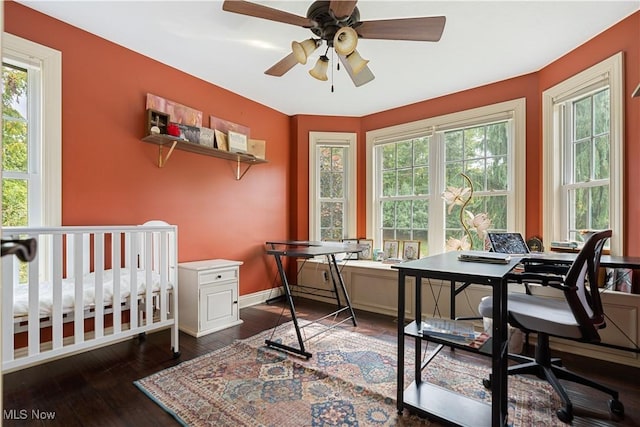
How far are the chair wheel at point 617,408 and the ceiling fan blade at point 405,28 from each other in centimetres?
230

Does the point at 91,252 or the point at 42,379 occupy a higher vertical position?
the point at 91,252

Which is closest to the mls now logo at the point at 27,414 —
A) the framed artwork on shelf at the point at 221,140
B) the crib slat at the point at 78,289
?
the crib slat at the point at 78,289

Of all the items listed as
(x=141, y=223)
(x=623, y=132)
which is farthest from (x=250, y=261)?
(x=623, y=132)

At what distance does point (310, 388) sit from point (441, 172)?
2745mm

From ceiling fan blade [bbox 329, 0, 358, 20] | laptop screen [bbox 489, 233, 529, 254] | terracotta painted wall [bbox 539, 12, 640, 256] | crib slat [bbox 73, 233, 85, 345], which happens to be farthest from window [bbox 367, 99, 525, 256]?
crib slat [bbox 73, 233, 85, 345]

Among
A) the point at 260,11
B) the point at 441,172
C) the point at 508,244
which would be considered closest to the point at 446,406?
the point at 508,244

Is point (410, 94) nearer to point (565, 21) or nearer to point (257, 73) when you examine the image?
point (565, 21)

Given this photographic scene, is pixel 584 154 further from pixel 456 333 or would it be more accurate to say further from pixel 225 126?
pixel 225 126

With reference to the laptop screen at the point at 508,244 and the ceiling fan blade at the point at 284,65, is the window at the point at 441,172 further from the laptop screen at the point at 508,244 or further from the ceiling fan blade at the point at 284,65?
the ceiling fan blade at the point at 284,65

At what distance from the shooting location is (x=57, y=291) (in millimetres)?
1853

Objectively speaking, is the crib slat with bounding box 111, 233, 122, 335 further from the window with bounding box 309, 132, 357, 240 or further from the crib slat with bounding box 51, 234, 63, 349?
the window with bounding box 309, 132, 357, 240

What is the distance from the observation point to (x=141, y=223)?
276cm

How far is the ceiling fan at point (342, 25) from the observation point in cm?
173

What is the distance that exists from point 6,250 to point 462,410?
2037 millimetres
